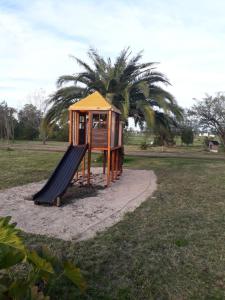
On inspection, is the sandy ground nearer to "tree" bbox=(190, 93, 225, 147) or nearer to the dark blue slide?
the dark blue slide

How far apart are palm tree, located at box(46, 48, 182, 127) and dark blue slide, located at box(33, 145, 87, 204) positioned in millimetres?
5506

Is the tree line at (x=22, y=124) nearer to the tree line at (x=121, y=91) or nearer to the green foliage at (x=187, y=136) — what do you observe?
the green foliage at (x=187, y=136)

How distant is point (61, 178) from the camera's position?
24.4 ft

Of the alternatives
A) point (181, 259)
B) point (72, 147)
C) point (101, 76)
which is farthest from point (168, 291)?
point (101, 76)

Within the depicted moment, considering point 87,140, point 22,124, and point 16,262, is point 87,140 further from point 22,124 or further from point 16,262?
point 22,124

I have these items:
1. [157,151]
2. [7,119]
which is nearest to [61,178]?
[157,151]

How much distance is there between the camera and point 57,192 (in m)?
6.58

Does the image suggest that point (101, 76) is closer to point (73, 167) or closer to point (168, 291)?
point (73, 167)

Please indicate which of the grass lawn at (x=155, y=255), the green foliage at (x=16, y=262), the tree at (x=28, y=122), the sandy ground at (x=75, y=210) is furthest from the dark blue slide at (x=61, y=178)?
the tree at (x=28, y=122)

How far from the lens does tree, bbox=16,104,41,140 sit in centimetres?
4044

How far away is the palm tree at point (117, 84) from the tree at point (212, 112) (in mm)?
11838

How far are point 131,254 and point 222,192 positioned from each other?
4.74 metres

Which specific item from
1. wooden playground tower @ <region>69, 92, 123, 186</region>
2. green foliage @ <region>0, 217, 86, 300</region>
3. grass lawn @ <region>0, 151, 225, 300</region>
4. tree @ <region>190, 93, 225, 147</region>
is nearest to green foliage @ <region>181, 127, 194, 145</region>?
tree @ <region>190, 93, 225, 147</region>

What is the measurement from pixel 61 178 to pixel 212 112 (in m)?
20.3
